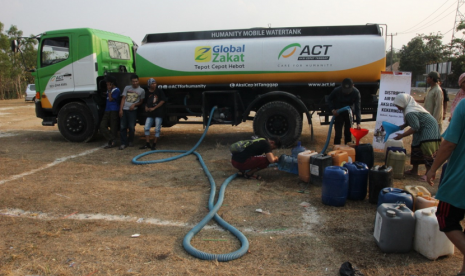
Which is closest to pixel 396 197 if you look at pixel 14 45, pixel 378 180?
pixel 378 180

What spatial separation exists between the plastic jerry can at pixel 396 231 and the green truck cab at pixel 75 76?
24.4 feet

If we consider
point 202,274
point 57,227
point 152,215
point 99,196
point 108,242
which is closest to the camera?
point 202,274

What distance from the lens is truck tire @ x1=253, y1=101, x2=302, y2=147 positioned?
7.86 metres

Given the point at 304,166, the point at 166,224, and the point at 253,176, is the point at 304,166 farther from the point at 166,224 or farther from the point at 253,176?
the point at 166,224

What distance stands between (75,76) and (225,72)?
387 centimetres

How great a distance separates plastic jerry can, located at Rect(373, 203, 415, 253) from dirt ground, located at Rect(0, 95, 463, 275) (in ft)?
0.27

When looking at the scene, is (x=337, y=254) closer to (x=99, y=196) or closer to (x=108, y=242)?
(x=108, y=242)

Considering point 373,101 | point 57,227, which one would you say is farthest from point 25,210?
point 373,101

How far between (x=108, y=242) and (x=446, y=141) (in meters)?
3.30

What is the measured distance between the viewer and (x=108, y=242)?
141 inches

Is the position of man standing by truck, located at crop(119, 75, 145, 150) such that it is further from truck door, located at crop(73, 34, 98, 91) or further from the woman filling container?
the woman filling container

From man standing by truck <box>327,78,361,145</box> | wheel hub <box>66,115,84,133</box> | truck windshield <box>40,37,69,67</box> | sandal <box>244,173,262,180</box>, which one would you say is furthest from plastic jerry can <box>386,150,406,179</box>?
truck windshield <box>40,37,69,67</box>

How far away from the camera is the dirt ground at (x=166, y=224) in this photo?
3.12 m

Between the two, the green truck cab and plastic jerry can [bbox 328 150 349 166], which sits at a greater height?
the green truck cab
